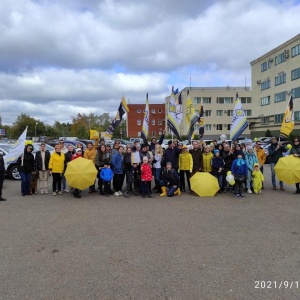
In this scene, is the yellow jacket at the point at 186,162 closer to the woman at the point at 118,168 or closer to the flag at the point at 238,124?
the woman at the point at 118,168

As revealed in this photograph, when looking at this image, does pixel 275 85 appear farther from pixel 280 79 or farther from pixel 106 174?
pixel 106 174

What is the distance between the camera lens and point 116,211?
774 centimetres

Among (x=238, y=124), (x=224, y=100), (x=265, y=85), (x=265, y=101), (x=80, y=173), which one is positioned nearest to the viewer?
(x=80, y=173)

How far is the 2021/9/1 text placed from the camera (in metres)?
3.83

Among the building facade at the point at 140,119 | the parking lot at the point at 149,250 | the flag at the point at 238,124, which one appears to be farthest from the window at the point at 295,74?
the parking lot at the point at 149,250

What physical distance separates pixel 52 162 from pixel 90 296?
685 cm

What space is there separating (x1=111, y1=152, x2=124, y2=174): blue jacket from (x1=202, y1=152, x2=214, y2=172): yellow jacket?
2845mm

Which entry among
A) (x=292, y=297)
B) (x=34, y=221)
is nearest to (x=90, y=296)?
(x=292, y=297)

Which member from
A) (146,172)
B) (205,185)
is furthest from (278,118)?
(146,172)

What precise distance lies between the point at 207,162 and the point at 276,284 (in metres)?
6.66

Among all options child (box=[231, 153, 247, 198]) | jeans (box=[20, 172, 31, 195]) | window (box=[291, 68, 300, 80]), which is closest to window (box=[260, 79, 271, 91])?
window (box=[291, 68, 300, 80])

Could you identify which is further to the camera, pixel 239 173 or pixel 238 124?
pixel 238 124

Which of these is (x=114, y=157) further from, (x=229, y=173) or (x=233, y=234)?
(x=233, y=234)

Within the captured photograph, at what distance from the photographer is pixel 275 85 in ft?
174
